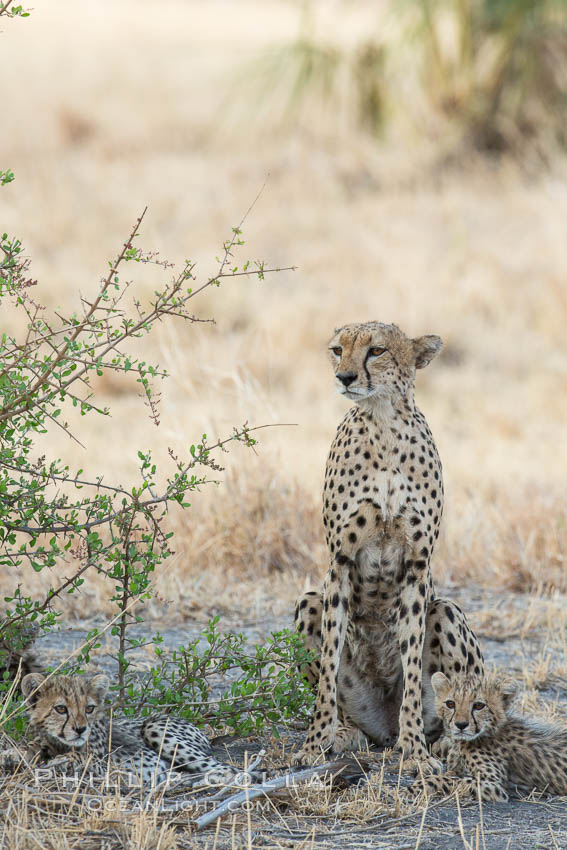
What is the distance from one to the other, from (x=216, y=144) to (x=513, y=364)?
8165 mm

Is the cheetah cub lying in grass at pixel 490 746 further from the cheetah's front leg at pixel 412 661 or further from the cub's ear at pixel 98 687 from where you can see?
the cub's ear at pixel 98 687

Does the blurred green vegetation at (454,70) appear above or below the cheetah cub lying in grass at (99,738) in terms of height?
above

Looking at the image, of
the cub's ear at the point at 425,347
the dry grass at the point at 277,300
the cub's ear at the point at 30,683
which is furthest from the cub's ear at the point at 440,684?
the cub's ear at the point at 30,683

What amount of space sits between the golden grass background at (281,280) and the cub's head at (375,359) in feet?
3.85

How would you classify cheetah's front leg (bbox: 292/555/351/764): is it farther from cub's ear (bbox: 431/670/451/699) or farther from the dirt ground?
cub's ear (bbox: 431/670/451/699)

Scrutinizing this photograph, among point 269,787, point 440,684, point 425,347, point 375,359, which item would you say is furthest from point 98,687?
point 425,347

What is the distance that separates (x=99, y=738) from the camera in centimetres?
356

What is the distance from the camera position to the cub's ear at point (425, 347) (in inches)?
153

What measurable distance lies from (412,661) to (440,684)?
5.8 inches

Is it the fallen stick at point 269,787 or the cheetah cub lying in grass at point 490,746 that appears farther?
the cheetah cub lying in grass at point 490,746

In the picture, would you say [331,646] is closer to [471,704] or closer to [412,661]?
[412,661]

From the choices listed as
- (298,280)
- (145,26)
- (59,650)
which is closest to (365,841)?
(59,650)

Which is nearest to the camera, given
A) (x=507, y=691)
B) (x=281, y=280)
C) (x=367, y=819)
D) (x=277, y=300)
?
(x=367, y=819)

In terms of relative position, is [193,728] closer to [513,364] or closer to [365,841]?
[365,841]
